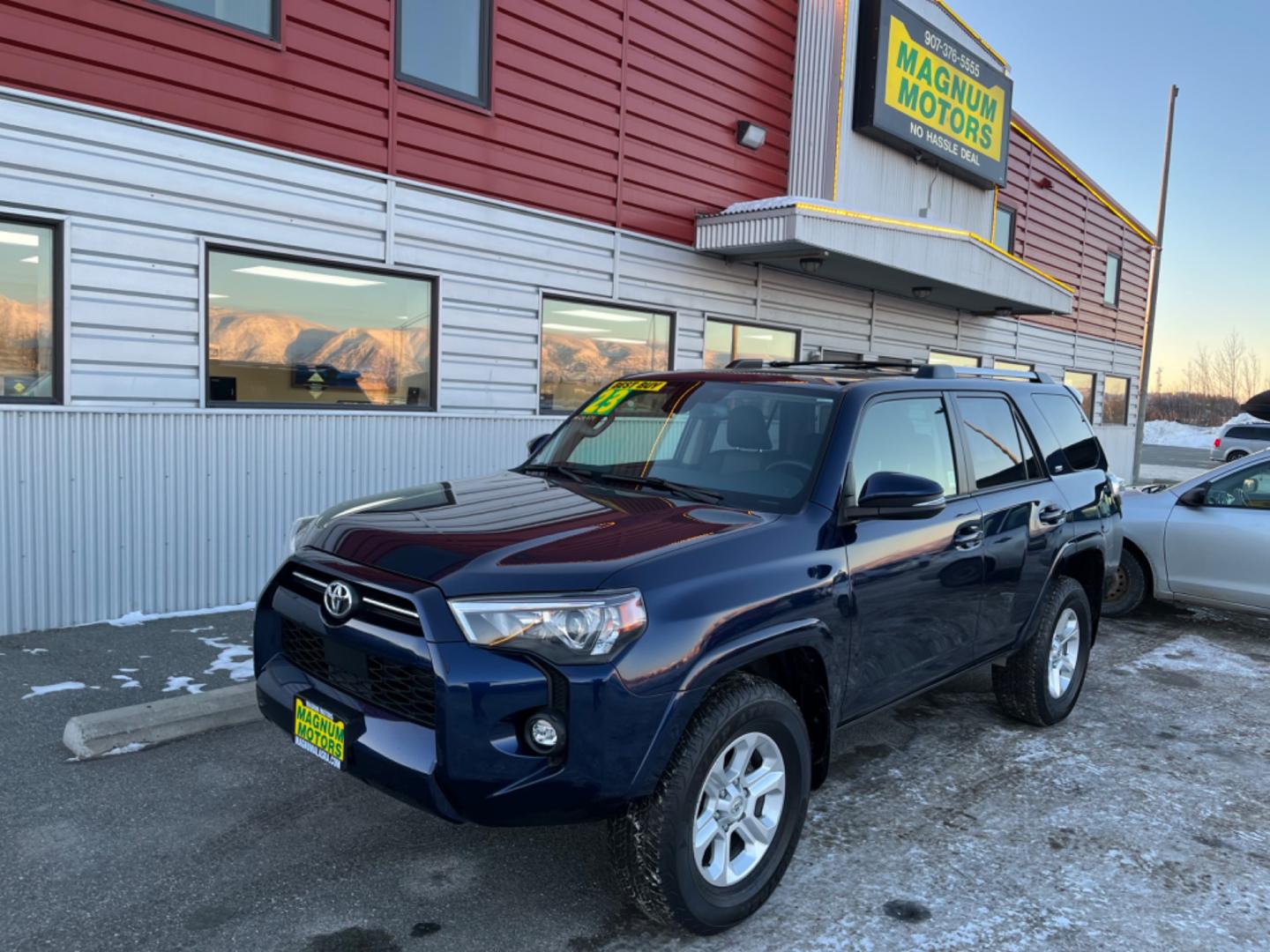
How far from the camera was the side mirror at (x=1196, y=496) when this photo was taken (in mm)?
7469

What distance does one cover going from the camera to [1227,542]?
7219 millimetres

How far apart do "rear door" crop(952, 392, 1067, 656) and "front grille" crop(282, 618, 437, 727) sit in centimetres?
266

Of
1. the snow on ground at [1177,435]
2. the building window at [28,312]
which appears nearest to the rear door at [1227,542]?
the building window at [28,312]

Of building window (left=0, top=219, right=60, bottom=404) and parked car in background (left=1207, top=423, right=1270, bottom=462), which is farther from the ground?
building window (left=0, top=219, right=60, bottom=404)

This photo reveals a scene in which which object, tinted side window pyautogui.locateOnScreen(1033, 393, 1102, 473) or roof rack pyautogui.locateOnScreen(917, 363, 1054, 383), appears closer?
roof rack pyautogui.locateOnScreen(917, 363, 1054, 383)

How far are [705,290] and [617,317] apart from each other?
52.6 inches

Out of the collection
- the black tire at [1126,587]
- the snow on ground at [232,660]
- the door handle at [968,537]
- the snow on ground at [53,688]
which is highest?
the door handle at [968,537]

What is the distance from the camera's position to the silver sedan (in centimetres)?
709

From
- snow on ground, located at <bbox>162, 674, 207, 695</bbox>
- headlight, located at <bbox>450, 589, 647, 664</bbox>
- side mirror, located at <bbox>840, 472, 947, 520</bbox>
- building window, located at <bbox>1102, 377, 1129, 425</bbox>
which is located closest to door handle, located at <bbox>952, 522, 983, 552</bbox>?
side mirror, located at <bbox>840, 472, 947, 520</bbox>

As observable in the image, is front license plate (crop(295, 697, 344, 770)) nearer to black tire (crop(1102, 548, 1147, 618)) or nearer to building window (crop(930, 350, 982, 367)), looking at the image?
black tire (crop(1102, 548, 1147, 618))

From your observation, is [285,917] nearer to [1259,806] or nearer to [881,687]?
[881,687]

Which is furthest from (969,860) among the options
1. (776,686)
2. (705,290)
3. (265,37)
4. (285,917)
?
(705,290)

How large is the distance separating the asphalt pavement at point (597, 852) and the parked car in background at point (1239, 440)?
20132 millimetres

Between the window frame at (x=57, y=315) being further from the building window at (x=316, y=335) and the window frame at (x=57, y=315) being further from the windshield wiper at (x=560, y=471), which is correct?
the windshield wiper at (x=560, y=471)
